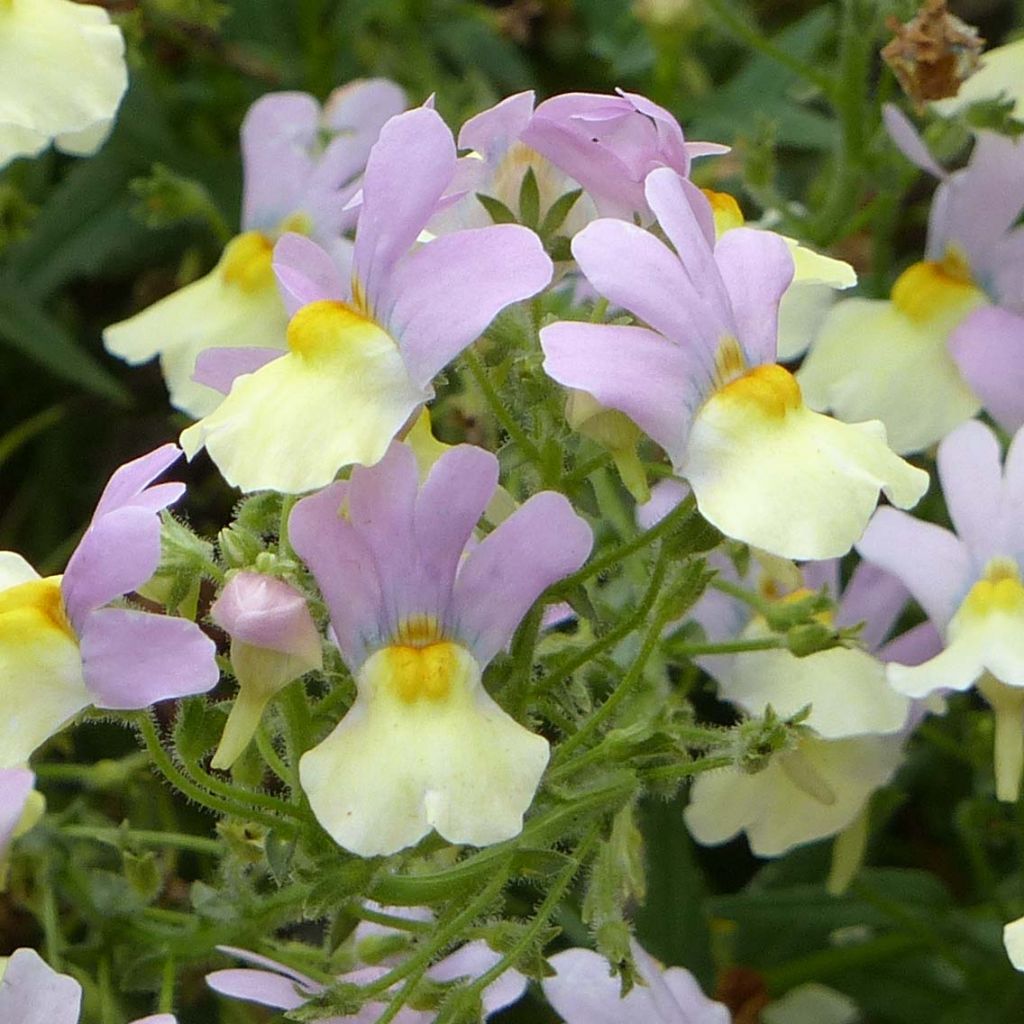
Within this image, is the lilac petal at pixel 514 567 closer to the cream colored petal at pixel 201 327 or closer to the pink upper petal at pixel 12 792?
the pink upper petal at pixel 12 792

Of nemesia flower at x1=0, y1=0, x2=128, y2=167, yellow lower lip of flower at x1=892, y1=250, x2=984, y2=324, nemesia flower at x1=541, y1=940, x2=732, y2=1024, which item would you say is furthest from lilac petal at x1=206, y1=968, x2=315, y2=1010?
yellow lower lip of flower at x1=892, y1=250, x2=984, y2=324

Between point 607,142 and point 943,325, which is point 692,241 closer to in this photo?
point 607,142

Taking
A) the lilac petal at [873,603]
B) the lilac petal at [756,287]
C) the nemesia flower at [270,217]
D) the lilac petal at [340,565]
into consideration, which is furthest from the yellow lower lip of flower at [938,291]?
the lilac petal at [340,565]

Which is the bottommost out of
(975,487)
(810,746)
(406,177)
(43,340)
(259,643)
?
(43,340)

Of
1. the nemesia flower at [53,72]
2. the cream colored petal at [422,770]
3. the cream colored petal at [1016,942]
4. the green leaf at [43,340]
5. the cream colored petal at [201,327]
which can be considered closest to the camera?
the cream colored petal at [422,770]

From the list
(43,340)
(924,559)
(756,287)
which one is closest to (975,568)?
(924,559)

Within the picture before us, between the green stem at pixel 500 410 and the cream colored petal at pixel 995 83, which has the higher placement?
the green stem at pixel 500 410

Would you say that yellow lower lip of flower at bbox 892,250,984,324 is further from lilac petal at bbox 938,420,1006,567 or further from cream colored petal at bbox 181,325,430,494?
cream colored petal at bbox 181,325,430,494
